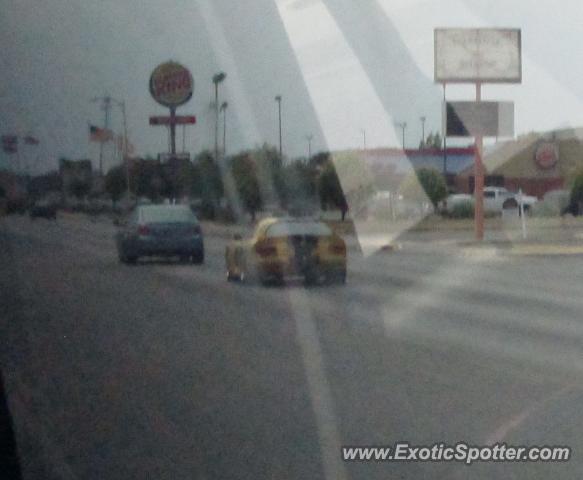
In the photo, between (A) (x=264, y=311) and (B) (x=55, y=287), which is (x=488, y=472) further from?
(B) (x=55, y=287)


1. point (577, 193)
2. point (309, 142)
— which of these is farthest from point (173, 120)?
point (577, 193)

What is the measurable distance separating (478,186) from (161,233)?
191 cm

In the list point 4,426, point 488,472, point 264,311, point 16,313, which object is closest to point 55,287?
point 16,313

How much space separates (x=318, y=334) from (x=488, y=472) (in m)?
1.36

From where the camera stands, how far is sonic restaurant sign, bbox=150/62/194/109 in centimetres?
658

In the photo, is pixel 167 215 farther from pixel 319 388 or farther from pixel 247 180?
pixel 319 388

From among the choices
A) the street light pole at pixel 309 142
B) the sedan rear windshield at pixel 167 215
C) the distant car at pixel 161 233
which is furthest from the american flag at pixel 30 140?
the street light pole at pixel 309 142

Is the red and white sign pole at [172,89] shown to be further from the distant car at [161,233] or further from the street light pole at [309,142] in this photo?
the street light pole at [309,142]

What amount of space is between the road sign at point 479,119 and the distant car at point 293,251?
992 millimetres

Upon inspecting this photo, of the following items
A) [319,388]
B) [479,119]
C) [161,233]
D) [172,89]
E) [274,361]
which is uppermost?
[172,89]

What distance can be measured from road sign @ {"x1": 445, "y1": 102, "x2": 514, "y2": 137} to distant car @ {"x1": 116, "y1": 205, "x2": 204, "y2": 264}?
165 cm

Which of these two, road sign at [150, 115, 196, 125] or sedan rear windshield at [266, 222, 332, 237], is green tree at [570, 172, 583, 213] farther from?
road sign at [150, 115, 196, 125]

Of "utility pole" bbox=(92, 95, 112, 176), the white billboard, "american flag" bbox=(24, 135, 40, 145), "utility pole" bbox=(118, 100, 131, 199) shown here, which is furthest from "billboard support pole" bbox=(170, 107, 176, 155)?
the white billboard

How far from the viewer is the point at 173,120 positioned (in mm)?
6598
